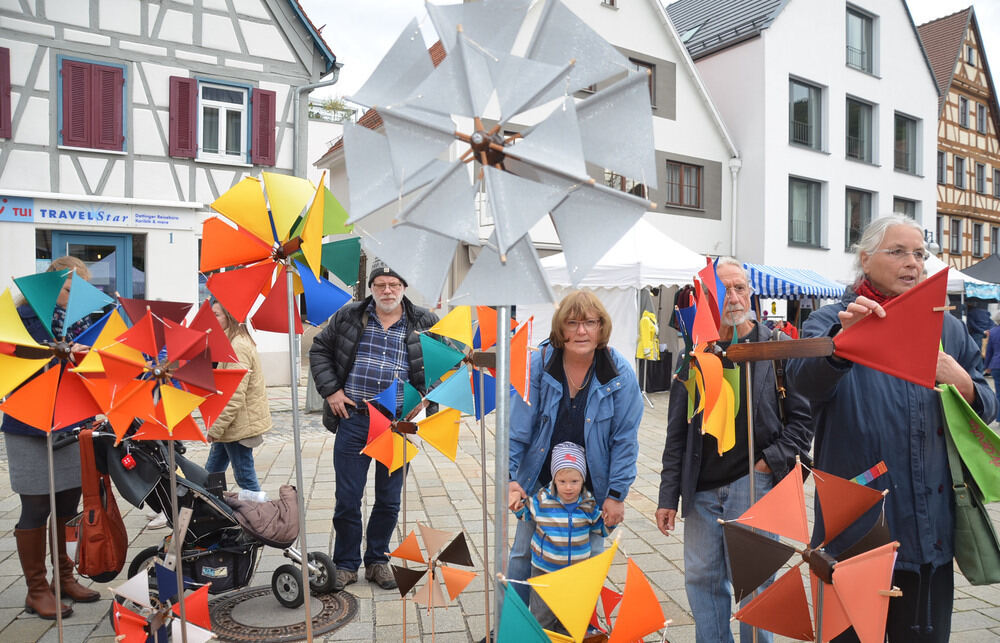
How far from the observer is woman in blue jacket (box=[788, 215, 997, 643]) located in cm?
198

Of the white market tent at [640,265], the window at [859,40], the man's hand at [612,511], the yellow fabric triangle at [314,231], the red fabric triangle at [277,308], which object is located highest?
the window at [859,40]

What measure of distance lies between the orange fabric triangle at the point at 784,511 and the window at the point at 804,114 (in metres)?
16.8

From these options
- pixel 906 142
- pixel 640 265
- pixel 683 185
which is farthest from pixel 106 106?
pixel 906 142

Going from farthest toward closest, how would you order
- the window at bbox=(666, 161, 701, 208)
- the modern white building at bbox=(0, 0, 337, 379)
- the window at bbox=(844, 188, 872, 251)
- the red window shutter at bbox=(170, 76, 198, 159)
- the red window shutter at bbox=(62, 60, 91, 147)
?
1. the window at bbox=(844, 188, 872, 251)
2. the window at bbox=(666, 161, 701, 208)
3. the red window shutter at bbox=(170, 76, 198, 159)
4. the red window shutter at bbox=(62, 60, 91, 147)
5. the modern white building at bbox=(0, 0, 337, 379)

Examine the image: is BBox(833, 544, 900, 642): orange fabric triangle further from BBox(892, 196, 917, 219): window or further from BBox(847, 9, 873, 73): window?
BBox(892, 196, 917, 219): window

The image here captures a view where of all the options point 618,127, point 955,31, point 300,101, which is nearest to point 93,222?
point 300,101

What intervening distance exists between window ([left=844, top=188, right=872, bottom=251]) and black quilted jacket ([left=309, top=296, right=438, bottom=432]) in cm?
1712

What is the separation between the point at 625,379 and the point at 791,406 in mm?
617

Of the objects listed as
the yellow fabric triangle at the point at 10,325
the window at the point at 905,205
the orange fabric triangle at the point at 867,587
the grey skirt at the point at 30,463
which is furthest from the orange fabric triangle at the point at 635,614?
the window at the point at 905,205

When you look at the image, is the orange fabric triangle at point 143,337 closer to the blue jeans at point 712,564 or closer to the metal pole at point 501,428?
the metal pole at point 501,428

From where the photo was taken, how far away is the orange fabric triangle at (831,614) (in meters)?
1.53

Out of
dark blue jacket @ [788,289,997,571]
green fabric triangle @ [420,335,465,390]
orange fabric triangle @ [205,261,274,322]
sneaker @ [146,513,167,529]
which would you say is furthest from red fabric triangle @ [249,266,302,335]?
sneaker @ [146,513,167,529]

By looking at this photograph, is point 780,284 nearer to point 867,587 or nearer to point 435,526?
point 435,526

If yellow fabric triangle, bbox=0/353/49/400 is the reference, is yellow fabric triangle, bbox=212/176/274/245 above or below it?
above
